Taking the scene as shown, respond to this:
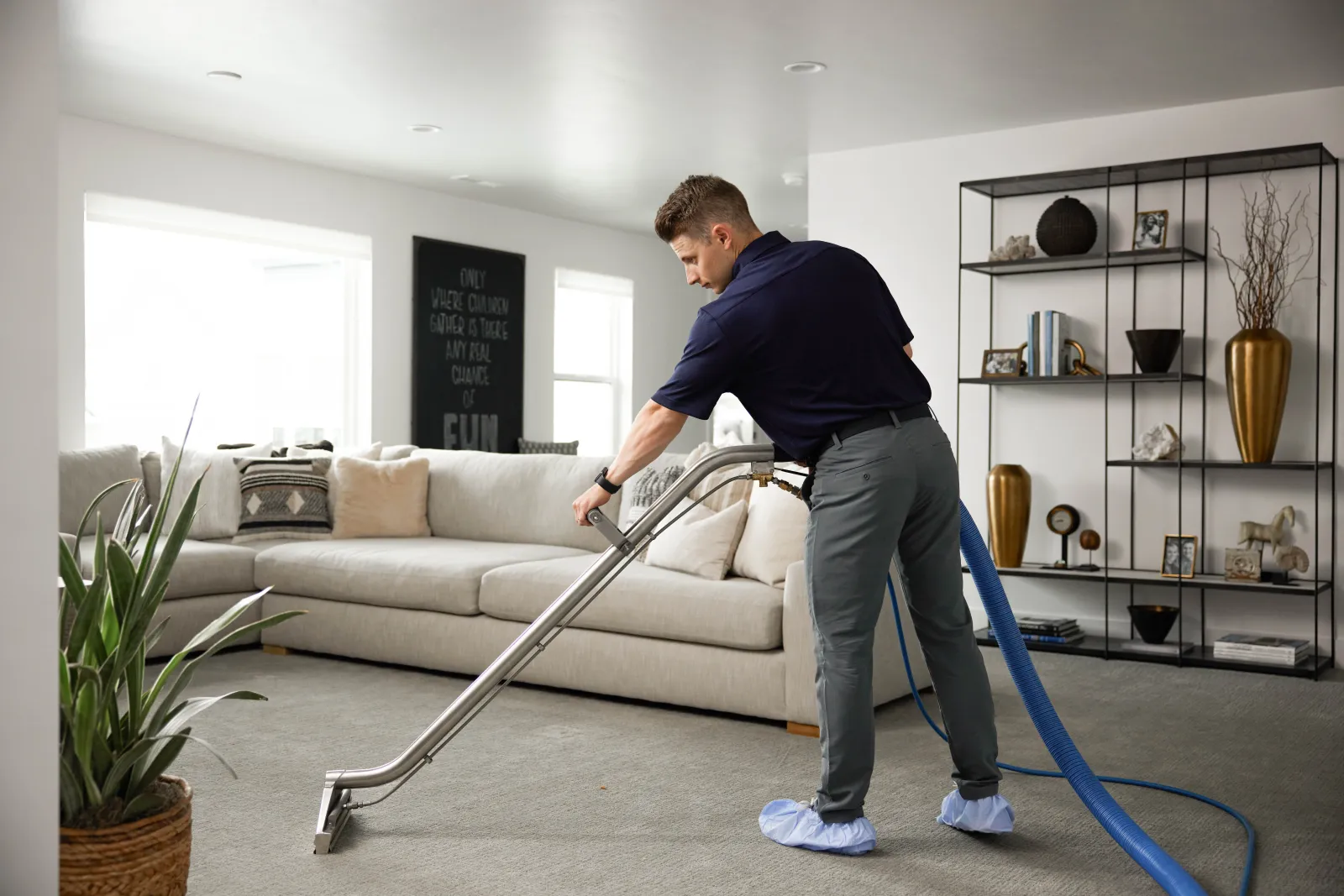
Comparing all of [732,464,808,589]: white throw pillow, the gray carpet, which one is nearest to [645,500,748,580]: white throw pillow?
[732,464,808,589]: white throw pillow

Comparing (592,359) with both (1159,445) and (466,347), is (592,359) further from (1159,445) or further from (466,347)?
(1159,445)

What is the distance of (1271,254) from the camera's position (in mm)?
5004

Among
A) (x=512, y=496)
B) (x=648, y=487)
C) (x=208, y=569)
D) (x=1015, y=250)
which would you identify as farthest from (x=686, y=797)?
(x=1015, y=250)

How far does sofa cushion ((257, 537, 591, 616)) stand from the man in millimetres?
1938

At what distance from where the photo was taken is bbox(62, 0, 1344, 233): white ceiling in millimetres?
4125

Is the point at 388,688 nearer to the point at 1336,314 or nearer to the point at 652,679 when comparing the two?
the point at 652,679

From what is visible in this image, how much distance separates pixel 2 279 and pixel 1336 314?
16.3 feet

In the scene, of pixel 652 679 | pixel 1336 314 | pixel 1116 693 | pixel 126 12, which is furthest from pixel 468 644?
pixel 1336 314

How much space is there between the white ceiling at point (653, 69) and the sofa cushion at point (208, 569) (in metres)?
1.90

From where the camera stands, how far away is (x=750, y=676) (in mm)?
3547

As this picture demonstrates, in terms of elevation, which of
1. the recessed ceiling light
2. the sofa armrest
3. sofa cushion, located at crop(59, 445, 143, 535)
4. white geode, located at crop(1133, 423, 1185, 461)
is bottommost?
the sofa armrest

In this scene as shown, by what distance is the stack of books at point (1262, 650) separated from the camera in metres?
4.61

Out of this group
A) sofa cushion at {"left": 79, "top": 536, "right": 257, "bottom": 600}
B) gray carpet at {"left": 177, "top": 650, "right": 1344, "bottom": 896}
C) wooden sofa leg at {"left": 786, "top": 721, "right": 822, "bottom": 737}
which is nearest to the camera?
gray carpet at {"left": 177, "top": 650, "right": 1344, "bottom": 896}

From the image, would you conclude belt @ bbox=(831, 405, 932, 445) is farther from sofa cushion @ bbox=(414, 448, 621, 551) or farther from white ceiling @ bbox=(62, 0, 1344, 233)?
sofa cushion @ bbox=(414, 448, 621, 551)
